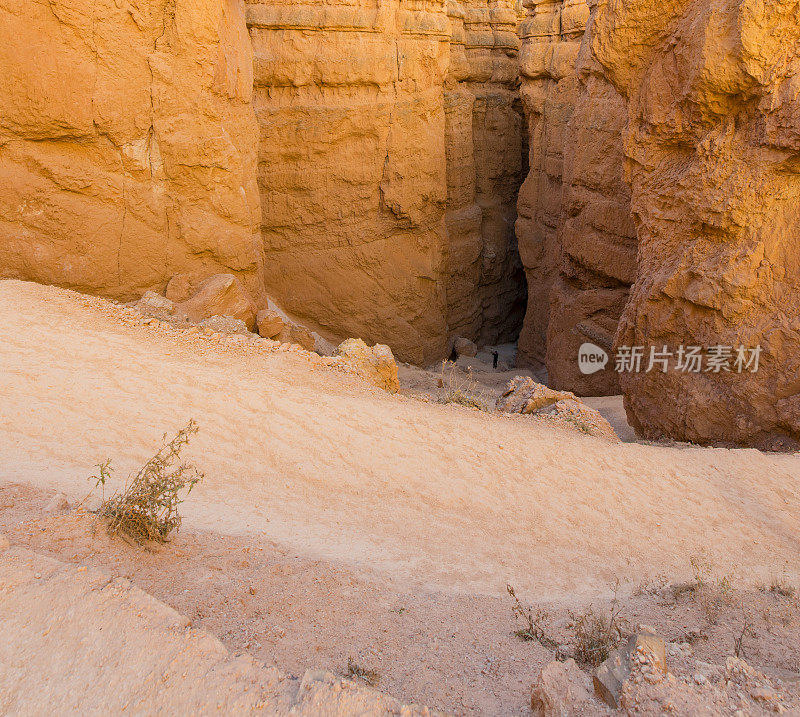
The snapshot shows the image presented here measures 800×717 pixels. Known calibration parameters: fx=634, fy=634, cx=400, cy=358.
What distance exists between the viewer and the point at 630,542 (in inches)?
153

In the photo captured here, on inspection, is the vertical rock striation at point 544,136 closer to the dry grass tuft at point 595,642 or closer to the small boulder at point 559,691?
the dry grass tuft at point 595,642

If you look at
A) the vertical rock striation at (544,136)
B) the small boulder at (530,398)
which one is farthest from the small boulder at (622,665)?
the vertical rock striation at (544,136)

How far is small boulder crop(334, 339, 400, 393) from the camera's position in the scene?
6492 mm

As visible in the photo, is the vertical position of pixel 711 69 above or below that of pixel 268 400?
above

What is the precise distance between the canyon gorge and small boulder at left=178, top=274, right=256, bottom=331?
330mm

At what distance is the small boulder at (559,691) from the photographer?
196cm

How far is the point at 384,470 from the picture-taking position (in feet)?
14.2

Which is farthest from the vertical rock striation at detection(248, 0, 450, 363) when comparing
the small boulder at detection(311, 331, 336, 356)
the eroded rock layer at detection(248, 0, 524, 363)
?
the small boulder at detection(311, 331, 336, 356)

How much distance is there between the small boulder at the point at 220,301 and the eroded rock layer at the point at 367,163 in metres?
3.12

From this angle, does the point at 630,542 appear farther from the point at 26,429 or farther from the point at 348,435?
the point at 26,429

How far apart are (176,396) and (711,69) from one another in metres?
5.52

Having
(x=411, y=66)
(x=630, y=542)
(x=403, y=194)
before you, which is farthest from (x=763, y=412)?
(x=411, y=66)

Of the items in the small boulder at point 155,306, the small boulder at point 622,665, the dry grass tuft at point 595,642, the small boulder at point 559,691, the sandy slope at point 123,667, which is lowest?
the dry grass tuft at point 595,642

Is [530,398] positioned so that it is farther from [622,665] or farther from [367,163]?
[367,163]
